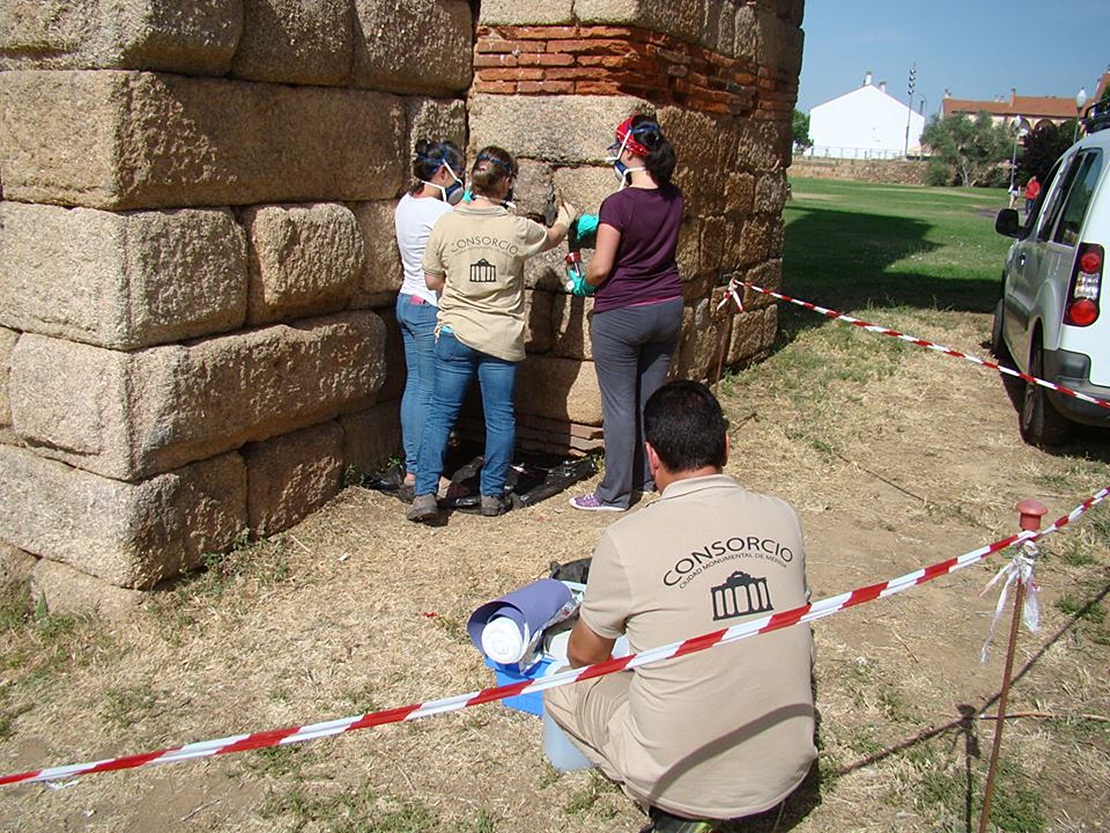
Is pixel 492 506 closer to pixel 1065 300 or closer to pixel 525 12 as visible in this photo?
pixel 525 12

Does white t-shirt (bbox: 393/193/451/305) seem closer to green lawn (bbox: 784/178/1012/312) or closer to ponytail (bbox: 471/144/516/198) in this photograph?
ponytail (bbox: 471/144/516/198)

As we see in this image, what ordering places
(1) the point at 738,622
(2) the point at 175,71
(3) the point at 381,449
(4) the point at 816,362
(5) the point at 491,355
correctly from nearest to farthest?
(1) the point at 738,622 < (2) the point at 175,71 < (5) the point at 491,355 < (3) the point at 381,449 < (4) the point at 816,362

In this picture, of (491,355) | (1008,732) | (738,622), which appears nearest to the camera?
(738,622)

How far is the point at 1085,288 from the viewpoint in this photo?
224 inches

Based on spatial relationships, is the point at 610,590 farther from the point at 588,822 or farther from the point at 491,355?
the point at 491,355

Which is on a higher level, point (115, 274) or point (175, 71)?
point (175, 71)

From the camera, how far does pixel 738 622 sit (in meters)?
2.51

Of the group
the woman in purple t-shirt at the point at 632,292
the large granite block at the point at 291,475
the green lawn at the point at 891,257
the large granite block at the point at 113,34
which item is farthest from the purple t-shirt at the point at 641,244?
the green lawn at the point at 891,257

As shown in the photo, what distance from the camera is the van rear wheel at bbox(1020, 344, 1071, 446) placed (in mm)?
6184

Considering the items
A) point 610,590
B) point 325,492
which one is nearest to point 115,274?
point 325,492

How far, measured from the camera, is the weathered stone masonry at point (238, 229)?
3725 millimetres

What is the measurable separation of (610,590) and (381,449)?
9.89 feet

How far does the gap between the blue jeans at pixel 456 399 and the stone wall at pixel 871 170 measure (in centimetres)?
5275

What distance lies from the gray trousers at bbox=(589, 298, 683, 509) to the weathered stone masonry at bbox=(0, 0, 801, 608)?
432 millimetres
